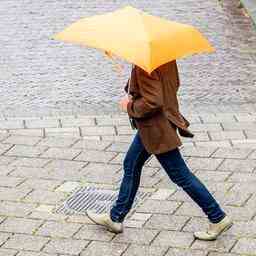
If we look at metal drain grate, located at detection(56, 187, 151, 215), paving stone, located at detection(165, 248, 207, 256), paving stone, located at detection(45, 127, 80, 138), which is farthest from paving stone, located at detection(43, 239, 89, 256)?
paving stone, located at detection(45, 127, 80, 138)

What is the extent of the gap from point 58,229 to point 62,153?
5.04ft

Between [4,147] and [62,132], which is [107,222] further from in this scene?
[62,132]

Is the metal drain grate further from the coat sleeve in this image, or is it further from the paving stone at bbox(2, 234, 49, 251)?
the coat sleeve

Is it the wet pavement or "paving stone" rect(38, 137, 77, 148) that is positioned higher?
"paving stone" rect(38, 137, 77, 148)

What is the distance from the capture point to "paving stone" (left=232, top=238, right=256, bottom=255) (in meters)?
6.01

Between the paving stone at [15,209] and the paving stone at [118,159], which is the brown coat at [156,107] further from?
the paving stone at [118,159]

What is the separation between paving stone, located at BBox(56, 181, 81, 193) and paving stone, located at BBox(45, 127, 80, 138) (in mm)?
1080

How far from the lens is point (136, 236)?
20.5 feet

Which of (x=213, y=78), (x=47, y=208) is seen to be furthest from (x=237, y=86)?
(x=47, y=208)

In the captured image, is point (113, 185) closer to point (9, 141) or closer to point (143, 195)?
point (143, 195)

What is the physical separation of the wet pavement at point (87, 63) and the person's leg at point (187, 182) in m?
3.13

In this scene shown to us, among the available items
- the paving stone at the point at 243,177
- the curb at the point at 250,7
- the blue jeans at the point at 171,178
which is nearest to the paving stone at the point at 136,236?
the blue jeans at the point at 171,178

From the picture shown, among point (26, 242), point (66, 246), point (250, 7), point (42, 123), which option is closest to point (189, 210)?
point (66, 246)

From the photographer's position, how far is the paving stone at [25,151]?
778 cm
